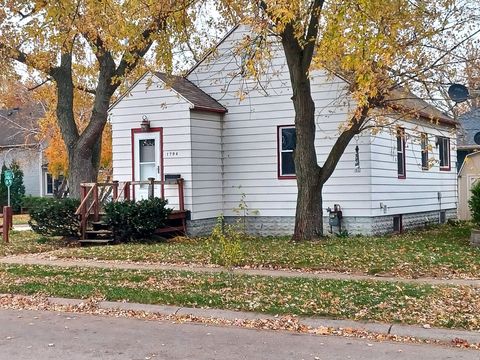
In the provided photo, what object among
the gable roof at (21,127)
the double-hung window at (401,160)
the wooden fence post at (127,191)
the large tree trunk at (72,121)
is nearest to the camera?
the wooden fence post at (127,191)

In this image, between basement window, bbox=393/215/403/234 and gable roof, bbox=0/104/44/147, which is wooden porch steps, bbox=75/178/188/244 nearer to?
basement window, bbox=393/215/403/234

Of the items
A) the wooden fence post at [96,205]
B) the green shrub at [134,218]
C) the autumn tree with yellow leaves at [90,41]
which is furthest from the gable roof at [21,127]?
the green shrub at [134,218]

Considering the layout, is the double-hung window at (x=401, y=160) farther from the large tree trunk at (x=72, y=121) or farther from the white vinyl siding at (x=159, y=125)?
the large tree trunk at (x=72, y=121)

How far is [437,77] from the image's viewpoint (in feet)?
46.9

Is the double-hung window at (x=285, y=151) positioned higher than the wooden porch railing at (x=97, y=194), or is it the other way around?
the double-hung window at (x=285, y=151)

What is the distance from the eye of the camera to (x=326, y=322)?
753 centimetres

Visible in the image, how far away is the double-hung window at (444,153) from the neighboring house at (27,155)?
25794 millimetres

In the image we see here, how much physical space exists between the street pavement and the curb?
0.30 metres

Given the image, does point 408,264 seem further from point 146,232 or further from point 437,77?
point 146,232

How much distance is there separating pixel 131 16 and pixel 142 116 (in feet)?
13.5

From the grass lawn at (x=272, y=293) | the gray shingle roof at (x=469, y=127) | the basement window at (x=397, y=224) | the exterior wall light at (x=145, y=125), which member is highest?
the gray shingle roof at (x=469, y=127)

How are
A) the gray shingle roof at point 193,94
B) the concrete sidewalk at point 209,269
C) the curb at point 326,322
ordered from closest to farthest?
1. the curb at point 326,322
2. the concrete sidewalk at point 209,269
3. the gray shingle roof at point 193,94

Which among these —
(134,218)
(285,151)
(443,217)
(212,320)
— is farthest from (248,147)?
(212,320)

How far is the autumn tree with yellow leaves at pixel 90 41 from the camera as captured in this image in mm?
14438
